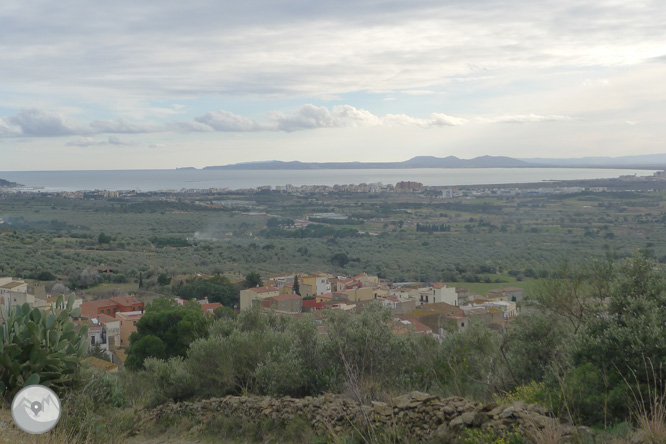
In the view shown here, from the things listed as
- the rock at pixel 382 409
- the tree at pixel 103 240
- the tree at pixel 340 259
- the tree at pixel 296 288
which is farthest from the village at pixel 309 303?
the tree at pixel 103 240

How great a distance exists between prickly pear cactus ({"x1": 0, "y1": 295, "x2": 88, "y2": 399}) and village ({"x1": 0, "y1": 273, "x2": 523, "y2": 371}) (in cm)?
761

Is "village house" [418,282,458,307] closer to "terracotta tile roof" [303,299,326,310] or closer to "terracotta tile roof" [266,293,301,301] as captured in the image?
"terracotta tile roof" [303,299,326,310]

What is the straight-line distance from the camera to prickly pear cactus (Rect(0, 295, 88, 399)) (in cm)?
608

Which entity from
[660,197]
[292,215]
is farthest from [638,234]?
[292,215]

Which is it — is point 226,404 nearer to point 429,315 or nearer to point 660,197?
point 429,315

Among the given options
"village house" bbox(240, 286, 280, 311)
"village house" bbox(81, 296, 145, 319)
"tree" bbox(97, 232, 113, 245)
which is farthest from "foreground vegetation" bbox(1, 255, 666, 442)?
"tree" bbox(97, 232, 113, 245)

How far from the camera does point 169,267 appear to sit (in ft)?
124

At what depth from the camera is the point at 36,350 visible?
20.6 feet

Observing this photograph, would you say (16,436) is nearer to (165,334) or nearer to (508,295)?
(165,334)

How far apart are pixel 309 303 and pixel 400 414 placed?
20.9 m

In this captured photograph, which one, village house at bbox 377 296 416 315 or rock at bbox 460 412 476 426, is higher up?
rock at bbox 460 412 476 426

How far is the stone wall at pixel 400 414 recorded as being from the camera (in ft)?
14.1

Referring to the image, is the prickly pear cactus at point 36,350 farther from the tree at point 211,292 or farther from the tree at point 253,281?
the tree at point 253,281

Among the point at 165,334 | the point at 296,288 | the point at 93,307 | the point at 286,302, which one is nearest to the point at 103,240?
the point at 296,288
